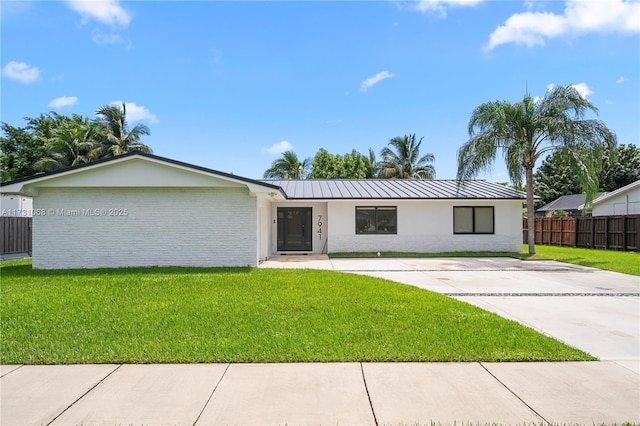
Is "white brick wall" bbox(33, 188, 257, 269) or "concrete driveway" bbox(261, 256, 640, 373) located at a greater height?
"white brick wall" bbox(33, 188, 257, 269)

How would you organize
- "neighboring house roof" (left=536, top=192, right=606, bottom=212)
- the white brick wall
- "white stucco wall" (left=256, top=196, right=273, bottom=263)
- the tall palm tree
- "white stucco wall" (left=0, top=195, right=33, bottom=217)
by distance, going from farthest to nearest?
"neighboring house roof" (left=536, top=192, right=606, bottom=212), the tall palm tree, "white stucco wall" (left=0, top=195, right=33, bottom=217), "white stucco wall" (left=256, top=196, right=273, bottom=263), the white brick wall

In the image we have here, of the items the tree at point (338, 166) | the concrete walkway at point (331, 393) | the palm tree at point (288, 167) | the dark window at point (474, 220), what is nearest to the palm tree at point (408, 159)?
the tree at point (338, 166)

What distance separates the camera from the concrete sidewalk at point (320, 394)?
3.16 m

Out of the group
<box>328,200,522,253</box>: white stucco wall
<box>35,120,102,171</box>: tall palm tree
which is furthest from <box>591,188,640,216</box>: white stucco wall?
<box>35,120,102,171</box>: tall palm tree

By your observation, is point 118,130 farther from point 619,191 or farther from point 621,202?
point 621,202

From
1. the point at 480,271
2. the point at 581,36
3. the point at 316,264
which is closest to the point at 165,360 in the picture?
the point at 316,264

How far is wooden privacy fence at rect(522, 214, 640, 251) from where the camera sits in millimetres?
18594

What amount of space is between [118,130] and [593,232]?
3391 cm

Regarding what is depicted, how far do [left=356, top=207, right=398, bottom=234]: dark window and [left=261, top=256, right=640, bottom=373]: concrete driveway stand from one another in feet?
6.77

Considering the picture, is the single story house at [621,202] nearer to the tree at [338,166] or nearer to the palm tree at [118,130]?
the tree at [338,166]

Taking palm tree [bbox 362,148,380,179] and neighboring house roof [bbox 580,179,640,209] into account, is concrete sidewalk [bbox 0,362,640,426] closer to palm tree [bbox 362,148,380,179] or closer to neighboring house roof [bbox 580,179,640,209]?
neighboring house roof [bbox 580,179,640,209]

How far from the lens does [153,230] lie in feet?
39.9

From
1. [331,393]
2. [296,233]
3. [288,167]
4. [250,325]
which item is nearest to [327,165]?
[288,167]

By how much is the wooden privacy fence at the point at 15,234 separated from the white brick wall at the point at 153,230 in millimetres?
5850
